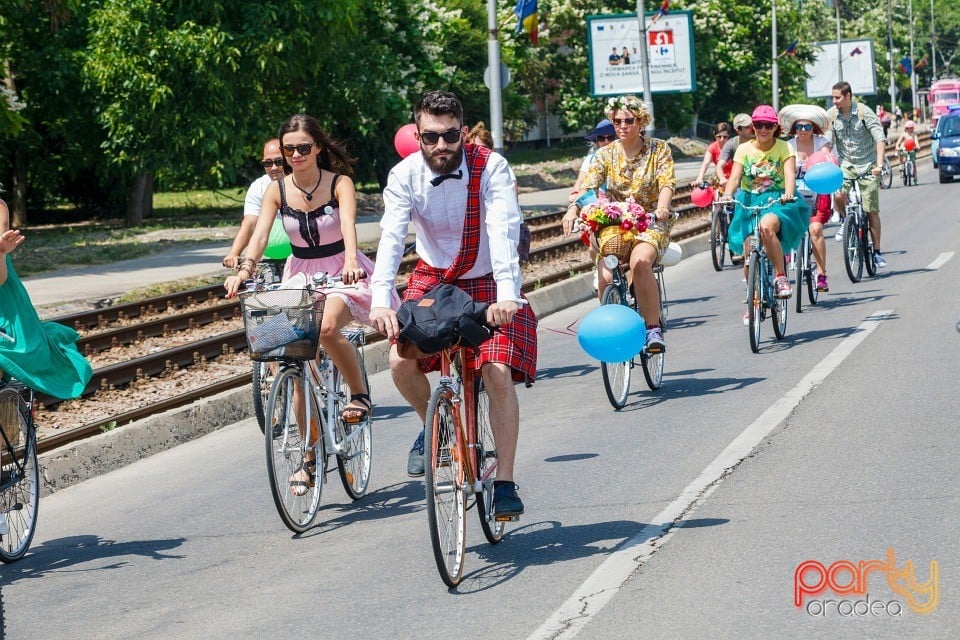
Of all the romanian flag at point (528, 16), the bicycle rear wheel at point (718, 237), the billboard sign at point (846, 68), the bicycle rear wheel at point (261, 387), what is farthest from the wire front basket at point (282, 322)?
the billboard sign at point (846, 68)

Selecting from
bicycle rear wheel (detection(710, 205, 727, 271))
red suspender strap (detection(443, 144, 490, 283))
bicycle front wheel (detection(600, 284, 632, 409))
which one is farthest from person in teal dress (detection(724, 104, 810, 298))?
bicycle rear wheel (detection(710, 205, 727, 271))

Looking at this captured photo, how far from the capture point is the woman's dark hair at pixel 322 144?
285 inches

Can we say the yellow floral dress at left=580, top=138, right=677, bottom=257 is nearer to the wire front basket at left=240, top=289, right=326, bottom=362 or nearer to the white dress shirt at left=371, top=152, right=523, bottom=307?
the wire front basket at left=240, top=289, right=326, bottom=362

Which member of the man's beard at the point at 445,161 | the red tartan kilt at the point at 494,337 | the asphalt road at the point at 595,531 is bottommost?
the asphalt road at the point at 595,531

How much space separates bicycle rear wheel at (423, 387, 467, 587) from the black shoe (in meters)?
0.24

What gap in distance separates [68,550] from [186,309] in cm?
1006

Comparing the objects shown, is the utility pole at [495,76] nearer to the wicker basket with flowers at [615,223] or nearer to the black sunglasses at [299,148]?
the wicker basket with flowers at [615,223]

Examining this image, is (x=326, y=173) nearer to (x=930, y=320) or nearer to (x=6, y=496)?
(x=6, y=496)

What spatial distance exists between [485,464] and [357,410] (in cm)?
129

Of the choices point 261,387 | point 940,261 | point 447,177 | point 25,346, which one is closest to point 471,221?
point 447,177

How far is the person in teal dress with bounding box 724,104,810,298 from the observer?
11422mm

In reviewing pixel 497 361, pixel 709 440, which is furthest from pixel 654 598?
pixel 709 440

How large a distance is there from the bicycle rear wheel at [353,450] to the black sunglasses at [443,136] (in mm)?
1814

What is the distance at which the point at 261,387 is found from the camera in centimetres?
923
